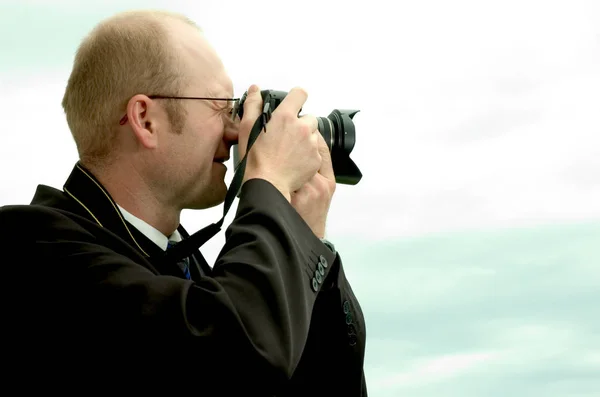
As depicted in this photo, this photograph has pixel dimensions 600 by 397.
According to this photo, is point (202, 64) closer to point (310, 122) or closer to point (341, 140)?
point (310, 122)

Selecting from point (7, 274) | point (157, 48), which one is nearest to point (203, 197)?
point (157, 48)

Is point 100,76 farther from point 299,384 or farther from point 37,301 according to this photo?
point 299,384

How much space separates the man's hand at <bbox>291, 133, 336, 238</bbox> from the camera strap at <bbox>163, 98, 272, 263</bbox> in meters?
0.18

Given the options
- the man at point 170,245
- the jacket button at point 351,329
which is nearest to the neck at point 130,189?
the man at point 170,245

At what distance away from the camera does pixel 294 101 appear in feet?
9.08

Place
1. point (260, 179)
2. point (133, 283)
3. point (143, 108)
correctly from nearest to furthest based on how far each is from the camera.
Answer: point (133, 283)
point (260, 179)
point (143, 108)

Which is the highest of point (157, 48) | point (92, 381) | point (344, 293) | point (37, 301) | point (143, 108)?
point (157, 48)

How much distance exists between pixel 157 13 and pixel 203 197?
607 millimetres

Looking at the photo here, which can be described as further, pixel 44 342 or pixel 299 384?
pixel 299 384

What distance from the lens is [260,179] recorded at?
2.60 m

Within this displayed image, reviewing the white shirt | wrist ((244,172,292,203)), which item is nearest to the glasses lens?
wrist ((244,172,292,203))

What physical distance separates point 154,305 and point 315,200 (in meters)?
0.67

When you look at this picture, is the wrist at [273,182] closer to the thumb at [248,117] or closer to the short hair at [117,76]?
the thumb at [248,117]

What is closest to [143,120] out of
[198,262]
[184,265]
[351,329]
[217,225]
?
[217,225]
